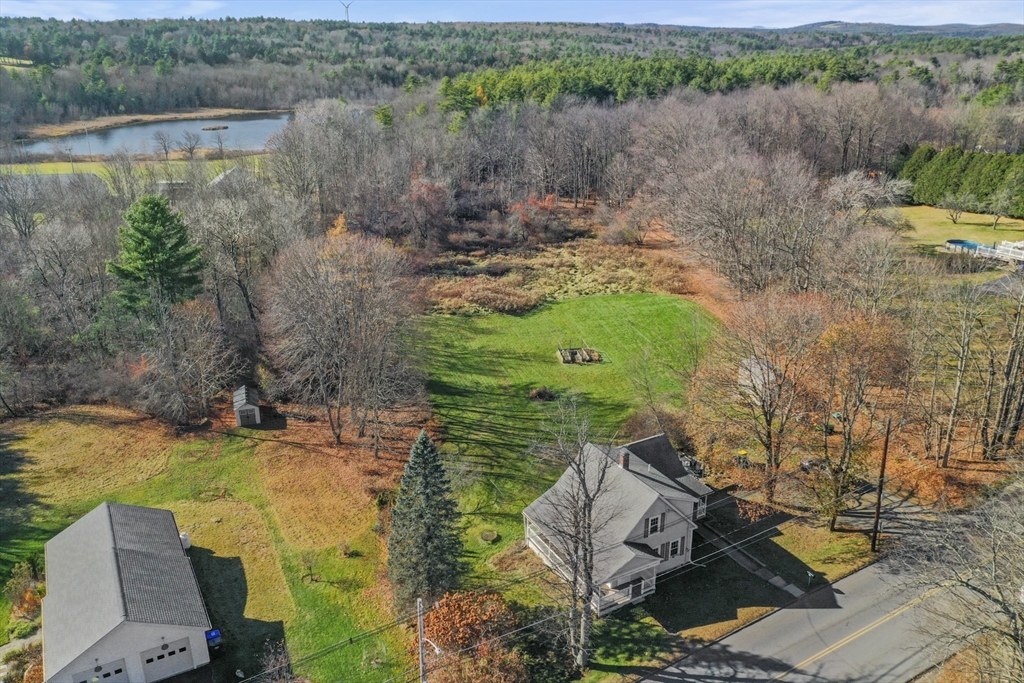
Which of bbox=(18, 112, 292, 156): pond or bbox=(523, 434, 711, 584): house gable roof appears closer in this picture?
bbox=(523, 434, 711, 584): house gable roof

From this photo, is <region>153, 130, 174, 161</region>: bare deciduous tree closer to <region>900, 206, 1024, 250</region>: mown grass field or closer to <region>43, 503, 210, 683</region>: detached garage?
<region>43, 503, 210, 683</region>: detached garage

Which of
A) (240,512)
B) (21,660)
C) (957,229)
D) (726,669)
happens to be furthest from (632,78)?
(21,660)

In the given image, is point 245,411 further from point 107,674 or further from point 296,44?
point 296,44

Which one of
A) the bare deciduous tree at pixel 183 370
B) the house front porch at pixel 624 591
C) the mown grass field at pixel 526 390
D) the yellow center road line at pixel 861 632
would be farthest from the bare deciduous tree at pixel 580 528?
the bare deciduous tree at pixel 183 370

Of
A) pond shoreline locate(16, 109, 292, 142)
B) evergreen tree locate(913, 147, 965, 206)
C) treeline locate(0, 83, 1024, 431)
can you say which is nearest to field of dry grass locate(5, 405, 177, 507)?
treeline locate(0, 83, 1024, 431)

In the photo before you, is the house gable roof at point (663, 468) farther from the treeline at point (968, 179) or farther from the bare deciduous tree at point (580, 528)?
the treeline at point (968, 179)

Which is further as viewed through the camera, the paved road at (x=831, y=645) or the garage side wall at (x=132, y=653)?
the paved road at (x=831, y=645)
